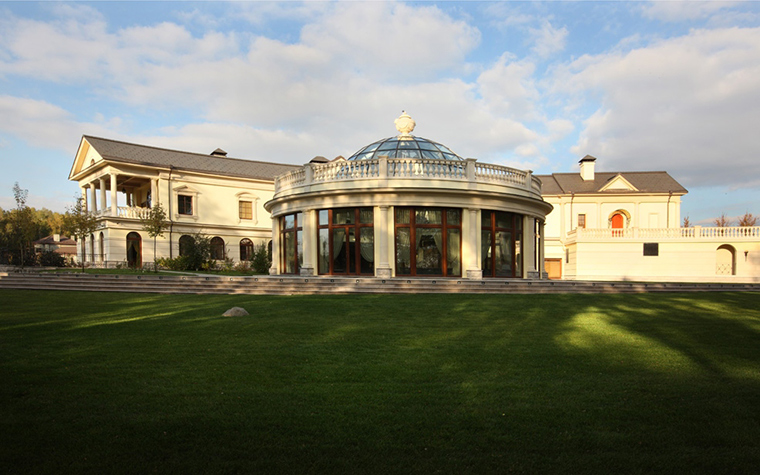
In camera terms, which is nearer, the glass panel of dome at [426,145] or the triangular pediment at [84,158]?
the glass panel of dome at [426,145]

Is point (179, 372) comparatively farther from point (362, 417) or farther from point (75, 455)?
point (362, 417)

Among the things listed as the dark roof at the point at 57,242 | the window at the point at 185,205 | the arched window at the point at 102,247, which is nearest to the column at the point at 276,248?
the window at the point at 185,205

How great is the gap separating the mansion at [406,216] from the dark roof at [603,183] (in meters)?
0.18

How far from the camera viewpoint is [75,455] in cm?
392

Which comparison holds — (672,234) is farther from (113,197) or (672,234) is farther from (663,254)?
(113,197)

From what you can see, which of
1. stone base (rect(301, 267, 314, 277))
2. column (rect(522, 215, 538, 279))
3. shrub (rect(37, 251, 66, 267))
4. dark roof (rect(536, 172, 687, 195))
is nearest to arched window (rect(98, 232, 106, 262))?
shrub (rect(37, 251, 66, 267))

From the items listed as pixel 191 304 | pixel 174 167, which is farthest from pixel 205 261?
pixel 191 304

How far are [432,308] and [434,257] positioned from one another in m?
8.76

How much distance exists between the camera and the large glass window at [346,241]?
68.5 feet

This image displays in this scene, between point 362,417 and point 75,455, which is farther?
point 362,417

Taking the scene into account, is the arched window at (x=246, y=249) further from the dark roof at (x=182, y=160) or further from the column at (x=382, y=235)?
the column at (x=382, y=235)

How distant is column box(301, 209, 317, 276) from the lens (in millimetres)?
21891

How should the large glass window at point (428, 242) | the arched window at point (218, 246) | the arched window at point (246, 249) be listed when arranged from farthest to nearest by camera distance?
1. the arched window at point (246, 249)
2. the arched window at point (218, 246)
3. the large glass window at point (428, 242)

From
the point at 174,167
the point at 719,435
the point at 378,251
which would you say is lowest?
the point at 719,435
